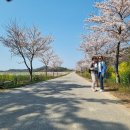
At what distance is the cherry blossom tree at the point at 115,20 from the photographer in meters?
28.2

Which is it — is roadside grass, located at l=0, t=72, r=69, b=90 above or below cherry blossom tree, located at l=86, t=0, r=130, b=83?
below

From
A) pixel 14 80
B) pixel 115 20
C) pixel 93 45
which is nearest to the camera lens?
pixel 115 20

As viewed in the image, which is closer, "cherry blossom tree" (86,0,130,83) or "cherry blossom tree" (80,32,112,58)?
"cherry blossom tree" (86,0,130,83)

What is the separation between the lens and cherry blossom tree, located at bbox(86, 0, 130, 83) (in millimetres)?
28161

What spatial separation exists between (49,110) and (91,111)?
1.37 meters

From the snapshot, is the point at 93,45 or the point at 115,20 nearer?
the point at 115,20

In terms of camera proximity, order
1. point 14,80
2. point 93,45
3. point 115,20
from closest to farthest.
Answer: point 115,20 → point 14,80 → point 93,45

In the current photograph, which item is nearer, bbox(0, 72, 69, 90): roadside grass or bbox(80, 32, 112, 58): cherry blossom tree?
bbox(0, 72, 69, 90): roadside grass

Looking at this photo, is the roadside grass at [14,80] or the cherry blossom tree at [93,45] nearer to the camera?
the roadside grass at [14,80]

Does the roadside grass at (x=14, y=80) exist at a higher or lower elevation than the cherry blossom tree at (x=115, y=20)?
lower

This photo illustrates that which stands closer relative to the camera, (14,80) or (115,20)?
(115,20)

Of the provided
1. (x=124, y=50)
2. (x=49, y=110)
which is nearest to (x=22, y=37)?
(x=124, y=50)

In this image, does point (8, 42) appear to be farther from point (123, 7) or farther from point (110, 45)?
point (123, 7)

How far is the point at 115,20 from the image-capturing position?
28078 mm
